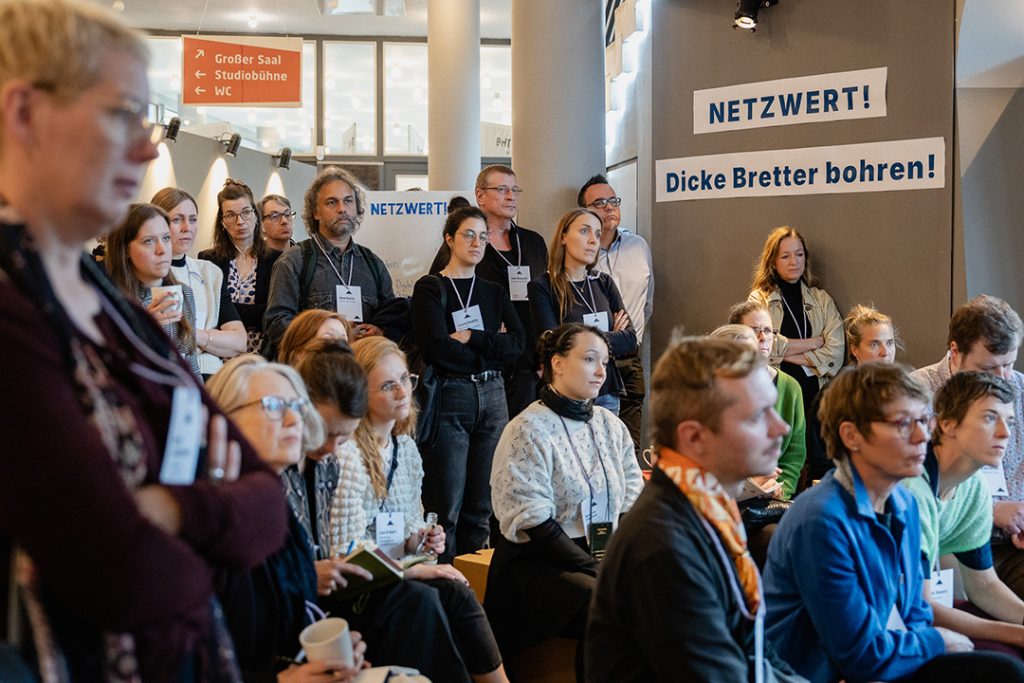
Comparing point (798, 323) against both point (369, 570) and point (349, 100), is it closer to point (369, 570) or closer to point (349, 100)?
point (369, 570)

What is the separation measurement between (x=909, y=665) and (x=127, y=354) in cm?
189

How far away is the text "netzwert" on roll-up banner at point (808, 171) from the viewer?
198 inches

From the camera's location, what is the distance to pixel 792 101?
5.42m

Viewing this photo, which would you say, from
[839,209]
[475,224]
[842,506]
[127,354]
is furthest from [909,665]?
[839,209]

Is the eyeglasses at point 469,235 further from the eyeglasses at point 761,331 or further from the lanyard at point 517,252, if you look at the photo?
the eyeglasses at point 761,331

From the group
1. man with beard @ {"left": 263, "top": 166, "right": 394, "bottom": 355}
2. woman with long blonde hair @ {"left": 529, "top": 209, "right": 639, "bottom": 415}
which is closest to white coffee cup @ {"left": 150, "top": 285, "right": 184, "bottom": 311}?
man with beard @ {"left": 263, "top": 166, "right": 394, "bottom": 355}

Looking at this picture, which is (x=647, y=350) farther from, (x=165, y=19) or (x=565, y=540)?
(x=165, y=19)

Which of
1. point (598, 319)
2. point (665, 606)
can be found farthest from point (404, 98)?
point (665, 606)

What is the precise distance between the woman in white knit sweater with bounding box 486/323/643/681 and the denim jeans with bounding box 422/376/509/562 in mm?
759

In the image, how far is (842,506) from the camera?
2.30m

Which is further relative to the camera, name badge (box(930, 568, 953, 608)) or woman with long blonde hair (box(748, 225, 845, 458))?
woman with long blonde hair (box(748, 225, 845, 458))

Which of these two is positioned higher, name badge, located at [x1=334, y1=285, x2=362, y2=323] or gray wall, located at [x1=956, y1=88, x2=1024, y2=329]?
gray wall, located at [x1=956, y1=88, x2=1024, y2=329]

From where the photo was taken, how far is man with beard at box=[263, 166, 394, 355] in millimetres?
4242

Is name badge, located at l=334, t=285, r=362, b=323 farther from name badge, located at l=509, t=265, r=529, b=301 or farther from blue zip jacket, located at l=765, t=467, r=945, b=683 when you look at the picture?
blue zip jacket, located at l=765, t=467, r=945, b=683
